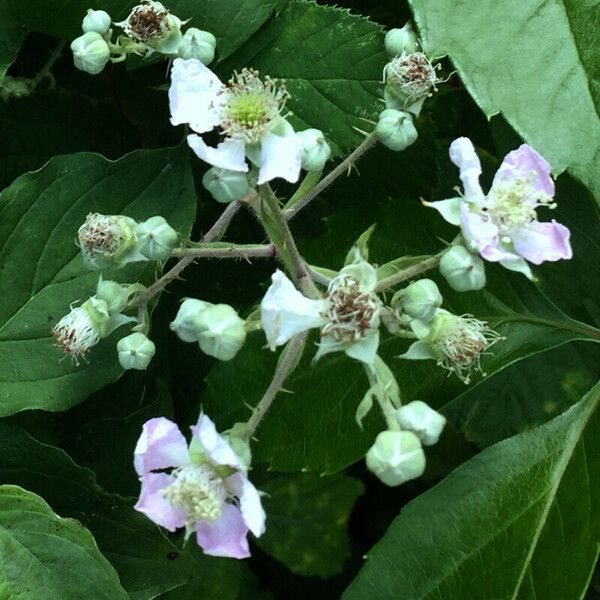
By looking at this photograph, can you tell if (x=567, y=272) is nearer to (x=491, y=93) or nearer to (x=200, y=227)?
(x=491, y=93)

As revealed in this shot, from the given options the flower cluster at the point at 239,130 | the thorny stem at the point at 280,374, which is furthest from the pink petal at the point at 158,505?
the flower cluster at the point at 239,130

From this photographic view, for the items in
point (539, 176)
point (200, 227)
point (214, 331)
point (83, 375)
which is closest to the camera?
point (214, 331)

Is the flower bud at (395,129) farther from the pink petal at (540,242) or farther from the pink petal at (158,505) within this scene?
the pink petal at (158,505)

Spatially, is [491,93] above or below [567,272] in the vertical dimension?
above

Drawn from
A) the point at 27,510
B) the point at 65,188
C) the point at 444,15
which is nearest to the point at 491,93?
the point at 444,15

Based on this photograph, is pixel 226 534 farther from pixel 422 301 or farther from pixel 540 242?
pixel 540 242

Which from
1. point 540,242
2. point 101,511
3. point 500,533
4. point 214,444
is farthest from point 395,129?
point 101,511

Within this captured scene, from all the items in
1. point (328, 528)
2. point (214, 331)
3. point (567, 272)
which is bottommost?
point (328, 528)
